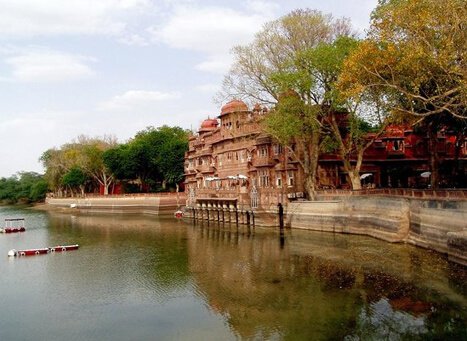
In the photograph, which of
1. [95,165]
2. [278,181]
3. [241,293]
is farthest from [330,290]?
[95,165]

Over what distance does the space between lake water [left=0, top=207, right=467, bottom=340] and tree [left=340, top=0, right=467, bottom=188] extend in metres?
10.6

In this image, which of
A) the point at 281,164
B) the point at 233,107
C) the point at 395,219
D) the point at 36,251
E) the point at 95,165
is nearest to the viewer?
the point at 395,219

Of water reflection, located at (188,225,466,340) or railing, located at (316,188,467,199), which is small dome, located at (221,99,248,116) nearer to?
railing, located at (316,188,467,199)

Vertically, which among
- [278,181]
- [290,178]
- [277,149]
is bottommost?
[278,181]

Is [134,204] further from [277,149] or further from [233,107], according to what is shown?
[277,149]

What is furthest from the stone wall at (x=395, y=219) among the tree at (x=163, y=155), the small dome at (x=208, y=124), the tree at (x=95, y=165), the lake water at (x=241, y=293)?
the tree at (x=95, y=165)

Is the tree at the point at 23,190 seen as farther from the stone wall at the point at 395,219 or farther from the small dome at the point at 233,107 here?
the stone wall at the point at 395,219

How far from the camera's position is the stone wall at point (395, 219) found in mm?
27141

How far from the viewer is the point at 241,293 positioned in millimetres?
24016

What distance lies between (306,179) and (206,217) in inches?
797

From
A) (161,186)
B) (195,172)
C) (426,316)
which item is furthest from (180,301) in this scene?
(161,186)

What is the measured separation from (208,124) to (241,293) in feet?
172

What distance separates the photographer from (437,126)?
39156mm

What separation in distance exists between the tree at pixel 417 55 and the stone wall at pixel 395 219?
247 inches
